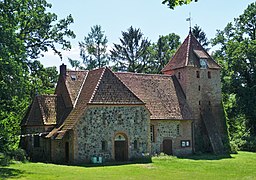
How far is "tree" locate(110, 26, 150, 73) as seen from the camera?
66125 mm

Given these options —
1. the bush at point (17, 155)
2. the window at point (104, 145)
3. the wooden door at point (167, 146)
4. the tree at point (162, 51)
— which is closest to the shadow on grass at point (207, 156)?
the wooden door at point (167, 146)

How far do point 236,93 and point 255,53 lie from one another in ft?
19.2

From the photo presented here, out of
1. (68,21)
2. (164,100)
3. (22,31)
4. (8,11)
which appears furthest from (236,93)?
(8,11)

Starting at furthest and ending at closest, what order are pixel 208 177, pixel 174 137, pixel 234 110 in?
pixel 234 110, pixel 174 137, pixel 208 177

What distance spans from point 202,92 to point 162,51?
1036 inches

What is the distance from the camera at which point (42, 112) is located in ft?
121

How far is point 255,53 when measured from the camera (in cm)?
5125

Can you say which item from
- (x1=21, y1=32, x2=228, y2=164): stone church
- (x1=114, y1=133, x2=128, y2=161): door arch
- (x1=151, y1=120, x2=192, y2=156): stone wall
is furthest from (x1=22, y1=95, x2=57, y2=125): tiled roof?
(x1=151, y1=120, x2=192, y2=156): stone wall

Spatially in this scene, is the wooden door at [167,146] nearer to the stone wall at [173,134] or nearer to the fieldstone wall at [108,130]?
the stone wall at [173,134]

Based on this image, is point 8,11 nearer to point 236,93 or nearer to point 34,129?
point 34,129

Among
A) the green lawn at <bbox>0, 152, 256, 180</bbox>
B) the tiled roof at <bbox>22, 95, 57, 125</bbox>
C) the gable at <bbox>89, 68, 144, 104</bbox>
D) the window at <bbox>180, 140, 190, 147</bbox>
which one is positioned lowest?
the green lawn at <bbox>0, 152, 256, 180</bbox>

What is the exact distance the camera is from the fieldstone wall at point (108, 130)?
32969mm

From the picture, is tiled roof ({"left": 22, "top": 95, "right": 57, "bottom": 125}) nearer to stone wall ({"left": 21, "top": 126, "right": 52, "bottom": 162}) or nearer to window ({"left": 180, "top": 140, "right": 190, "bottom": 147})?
stone wall ({"left": 21, "top": 126, "right": 52, "bottom": 162})

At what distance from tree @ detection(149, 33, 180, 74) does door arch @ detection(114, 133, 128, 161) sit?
3211cm
